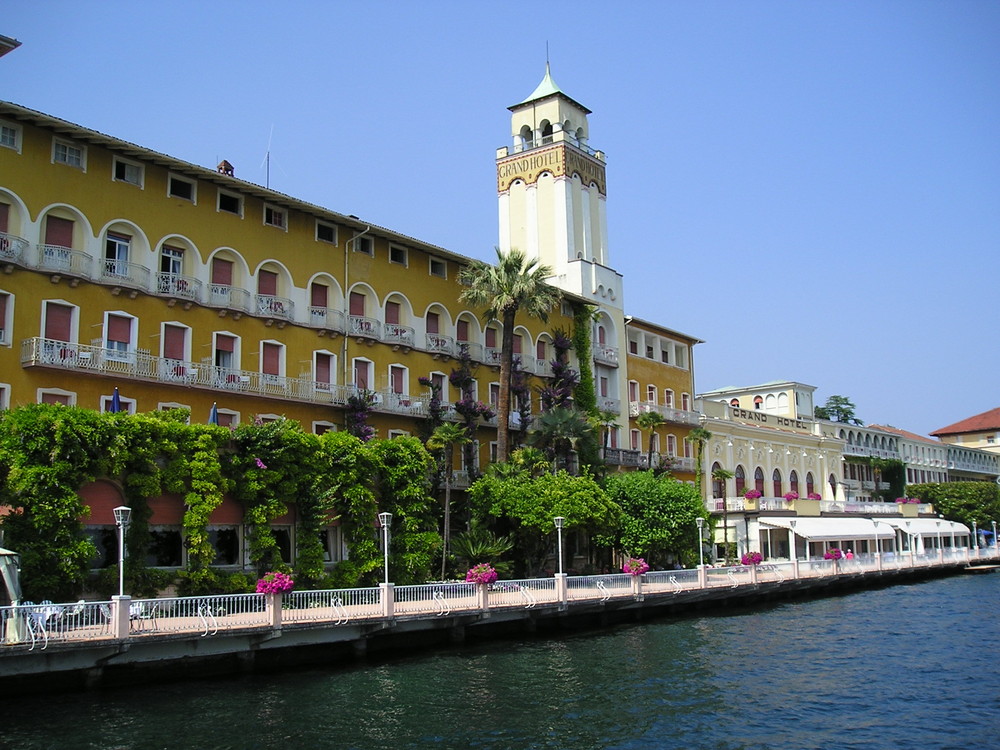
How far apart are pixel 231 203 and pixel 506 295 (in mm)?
11926

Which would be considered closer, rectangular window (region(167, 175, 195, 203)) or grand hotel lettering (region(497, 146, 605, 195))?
rectangular window (region(167, 175, 195, 203))

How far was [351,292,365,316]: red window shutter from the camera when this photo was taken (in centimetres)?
4100

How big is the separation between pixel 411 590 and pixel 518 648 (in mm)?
3917

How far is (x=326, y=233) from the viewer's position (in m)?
40.2

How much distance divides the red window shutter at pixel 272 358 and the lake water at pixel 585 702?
1258cm

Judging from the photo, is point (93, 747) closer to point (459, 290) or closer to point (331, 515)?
point (331, 515)

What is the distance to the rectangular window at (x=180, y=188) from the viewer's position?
34.8m

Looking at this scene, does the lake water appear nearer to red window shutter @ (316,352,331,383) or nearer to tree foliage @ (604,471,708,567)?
tree foliage @ (604,471,708,567)

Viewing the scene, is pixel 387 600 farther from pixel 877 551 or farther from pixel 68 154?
pixel 877 551

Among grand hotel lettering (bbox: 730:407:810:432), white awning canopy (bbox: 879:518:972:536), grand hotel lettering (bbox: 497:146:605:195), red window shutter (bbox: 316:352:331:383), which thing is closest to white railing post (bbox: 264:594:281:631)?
red window shutter (bbox: 316:352:331:383)

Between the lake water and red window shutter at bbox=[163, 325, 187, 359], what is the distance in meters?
12.7

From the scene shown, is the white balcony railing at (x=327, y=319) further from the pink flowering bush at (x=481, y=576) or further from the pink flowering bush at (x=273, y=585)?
the pink flowering bush at (x=273, y=585)

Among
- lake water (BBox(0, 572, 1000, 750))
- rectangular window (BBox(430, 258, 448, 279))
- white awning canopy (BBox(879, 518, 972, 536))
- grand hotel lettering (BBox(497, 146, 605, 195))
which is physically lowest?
lake water (BBox(0, 572, 1000, 750))

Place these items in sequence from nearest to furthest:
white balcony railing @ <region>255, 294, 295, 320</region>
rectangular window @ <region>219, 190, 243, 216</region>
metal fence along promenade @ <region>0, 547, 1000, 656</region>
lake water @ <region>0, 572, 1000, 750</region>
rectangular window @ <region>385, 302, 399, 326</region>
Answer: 1. lake water @ <region>0, 572, 1000, 750</region>
2. metal fence along promenade @ <region>0, 547, 1000, 656</region>
3. rectangular window @ <region>219, 190, 243, 216</region>
4. white balcony railing @ <region>255, 294, 295, 320</region>
5. rectangular window @ <region>385, 302, 399, 326</region>
